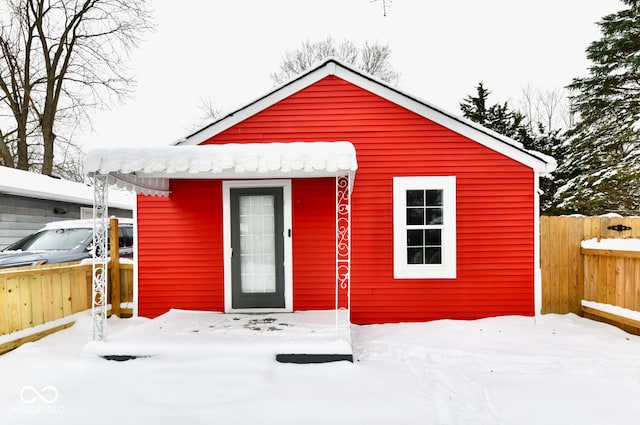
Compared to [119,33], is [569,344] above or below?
below

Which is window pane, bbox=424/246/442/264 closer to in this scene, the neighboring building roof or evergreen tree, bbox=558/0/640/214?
the neighboring building roof

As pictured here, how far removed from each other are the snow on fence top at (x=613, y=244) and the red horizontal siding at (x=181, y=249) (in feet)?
19.5

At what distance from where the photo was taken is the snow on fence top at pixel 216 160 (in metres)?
4.31

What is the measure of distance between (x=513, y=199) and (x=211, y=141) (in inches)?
197

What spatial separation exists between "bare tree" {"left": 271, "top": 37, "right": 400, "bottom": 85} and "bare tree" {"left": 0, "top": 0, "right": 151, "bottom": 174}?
30.3 ft

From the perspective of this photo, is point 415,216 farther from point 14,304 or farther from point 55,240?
point 55,240

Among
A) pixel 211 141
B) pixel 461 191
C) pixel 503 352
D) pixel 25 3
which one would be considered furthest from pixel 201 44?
pixel 503 352

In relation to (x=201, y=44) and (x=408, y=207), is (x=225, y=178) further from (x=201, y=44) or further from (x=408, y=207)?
(x=201, y=44)

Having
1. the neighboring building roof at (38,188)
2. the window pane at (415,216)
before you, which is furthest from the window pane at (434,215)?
the neighboring building roof at (38,188)

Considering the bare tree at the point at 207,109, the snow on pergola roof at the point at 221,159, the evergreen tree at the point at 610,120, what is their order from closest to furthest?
the snow on pergola roof at the point at 221,159
the evergreen tree at the point at 610,120
the bare tree at the point at 207,109

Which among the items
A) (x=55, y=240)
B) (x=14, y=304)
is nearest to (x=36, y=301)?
(x=14, y=304)

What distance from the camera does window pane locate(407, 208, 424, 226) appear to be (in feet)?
20.0

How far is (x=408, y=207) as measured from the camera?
6.09 m

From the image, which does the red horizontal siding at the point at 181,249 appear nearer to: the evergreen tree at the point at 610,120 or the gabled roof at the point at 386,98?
the gabled roof at the point at 386,98
